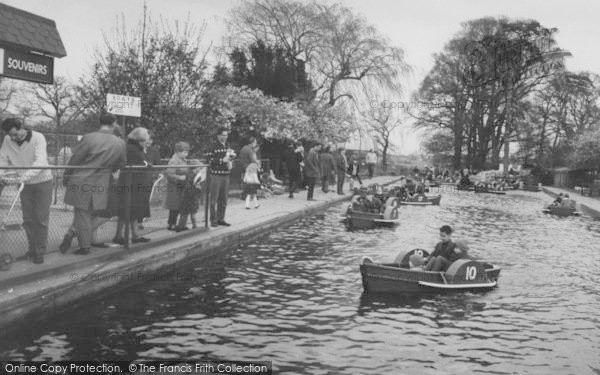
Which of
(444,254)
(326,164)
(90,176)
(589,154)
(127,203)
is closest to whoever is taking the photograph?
(90,176)

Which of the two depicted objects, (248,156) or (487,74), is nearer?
(248,156)

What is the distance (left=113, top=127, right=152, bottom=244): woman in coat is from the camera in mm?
9031

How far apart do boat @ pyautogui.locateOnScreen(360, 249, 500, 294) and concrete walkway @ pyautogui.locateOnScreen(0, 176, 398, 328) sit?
2.66 metres

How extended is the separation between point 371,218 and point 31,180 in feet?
32.4

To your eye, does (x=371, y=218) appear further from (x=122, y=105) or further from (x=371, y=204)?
(x=122, y=105)

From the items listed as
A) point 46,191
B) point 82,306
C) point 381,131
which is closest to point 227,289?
point 82,306

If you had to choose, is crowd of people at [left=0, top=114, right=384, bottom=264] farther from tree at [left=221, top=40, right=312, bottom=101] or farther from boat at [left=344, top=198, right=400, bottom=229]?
tree at [left=221, top=40, right=312, bottom=101]

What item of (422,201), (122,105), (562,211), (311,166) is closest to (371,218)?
(311,166)

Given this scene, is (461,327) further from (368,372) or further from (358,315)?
(368,372)

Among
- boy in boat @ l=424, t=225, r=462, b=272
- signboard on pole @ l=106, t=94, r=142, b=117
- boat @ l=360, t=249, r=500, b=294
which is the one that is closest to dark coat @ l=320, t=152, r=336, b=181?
signboard on pole @ l=106, t=94, r=142, b=117

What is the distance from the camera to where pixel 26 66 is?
380 inches

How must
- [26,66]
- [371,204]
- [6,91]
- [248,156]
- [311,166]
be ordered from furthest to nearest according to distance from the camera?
[6,91] < [311,166] < [371,204] < [248,156] < [26,66]

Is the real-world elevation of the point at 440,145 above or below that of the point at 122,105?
above

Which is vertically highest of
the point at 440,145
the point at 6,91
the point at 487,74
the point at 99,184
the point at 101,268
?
the point at 487,74
